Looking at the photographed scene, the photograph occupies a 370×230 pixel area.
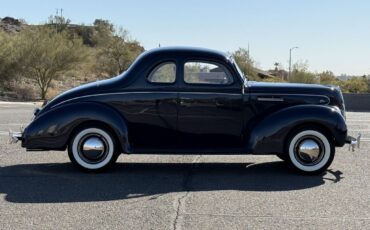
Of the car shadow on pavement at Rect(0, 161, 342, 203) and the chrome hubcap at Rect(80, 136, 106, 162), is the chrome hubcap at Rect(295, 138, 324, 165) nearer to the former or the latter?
the car shadow on pavement at Rect(0, 161, 342, 203)

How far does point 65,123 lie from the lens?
7.59 meters

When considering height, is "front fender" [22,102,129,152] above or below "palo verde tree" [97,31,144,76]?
below

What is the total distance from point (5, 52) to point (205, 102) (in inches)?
1167

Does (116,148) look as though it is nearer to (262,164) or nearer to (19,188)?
(19,188)

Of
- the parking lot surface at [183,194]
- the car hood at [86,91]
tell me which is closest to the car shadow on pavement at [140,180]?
the parking lot surface at [183,194]

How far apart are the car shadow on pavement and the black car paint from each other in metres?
0.42

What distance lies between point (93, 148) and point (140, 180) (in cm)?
94

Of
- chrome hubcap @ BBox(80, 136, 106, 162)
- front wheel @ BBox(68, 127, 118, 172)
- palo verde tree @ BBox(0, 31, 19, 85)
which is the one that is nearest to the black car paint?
front wheel @ BBox(68, 127, 118, 172)

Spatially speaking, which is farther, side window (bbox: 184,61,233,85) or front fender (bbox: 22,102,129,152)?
side window (bbox: 184,61,233,85)

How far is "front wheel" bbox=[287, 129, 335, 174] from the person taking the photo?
304 inches

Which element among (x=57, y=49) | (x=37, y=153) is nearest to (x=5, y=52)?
(x=57, y=49)

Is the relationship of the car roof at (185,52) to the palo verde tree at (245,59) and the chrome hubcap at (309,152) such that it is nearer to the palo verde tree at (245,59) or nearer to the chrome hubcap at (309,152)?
the chrome hubcap at (309,152)

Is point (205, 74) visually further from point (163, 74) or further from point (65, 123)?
point (65, 123)

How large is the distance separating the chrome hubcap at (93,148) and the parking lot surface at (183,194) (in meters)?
0.29
